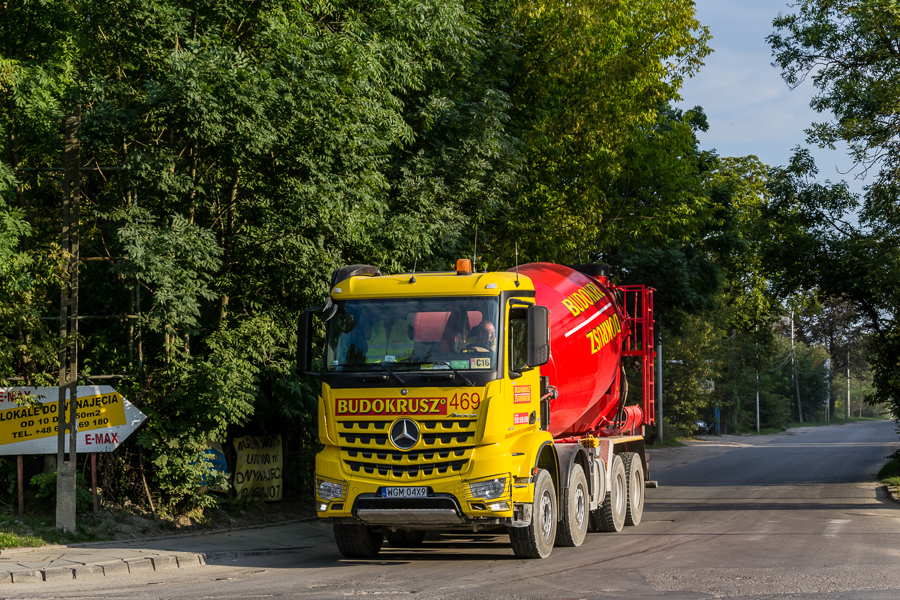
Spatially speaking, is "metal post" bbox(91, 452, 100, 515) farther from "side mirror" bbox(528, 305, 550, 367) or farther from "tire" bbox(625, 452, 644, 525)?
"tire" bbox(625, 452, 644, 525)

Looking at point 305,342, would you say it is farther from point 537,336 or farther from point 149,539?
point 149,539

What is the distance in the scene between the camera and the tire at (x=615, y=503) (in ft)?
47.2

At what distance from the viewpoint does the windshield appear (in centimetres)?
1065

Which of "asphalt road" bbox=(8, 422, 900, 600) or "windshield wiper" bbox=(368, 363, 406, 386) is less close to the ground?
"windshield wiper" bbox=(368, 363, 406, 386)

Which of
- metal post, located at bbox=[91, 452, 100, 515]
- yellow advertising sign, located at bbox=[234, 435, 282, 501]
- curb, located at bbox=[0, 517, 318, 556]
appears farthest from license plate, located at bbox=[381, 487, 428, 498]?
yellow advertising sign, located at bbox=[234, 435, 282, 501]

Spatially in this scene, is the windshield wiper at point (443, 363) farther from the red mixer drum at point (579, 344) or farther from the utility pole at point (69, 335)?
the utility pole at point (69, 335)

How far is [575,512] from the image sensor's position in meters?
12.5

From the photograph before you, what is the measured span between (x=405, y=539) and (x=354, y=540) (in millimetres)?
1598

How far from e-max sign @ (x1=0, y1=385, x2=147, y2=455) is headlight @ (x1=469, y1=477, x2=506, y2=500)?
5.71 m

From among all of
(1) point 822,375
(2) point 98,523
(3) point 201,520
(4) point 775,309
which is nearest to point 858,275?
(4) point 775,309

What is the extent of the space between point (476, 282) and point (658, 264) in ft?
71.1

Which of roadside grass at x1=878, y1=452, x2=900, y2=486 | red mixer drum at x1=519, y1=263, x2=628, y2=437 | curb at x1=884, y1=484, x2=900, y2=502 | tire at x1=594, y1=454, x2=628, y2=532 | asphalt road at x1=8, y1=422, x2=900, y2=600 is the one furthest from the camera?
roadside grass at x1=878, y1=452, x2=900, y2=486

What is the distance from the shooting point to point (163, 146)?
13.2 metres

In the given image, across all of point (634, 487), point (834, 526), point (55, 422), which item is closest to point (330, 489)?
point (55, 422)
